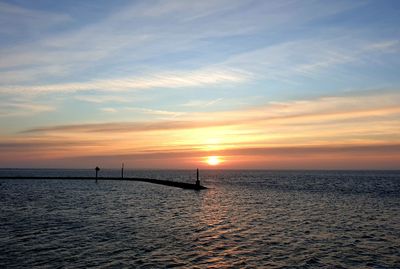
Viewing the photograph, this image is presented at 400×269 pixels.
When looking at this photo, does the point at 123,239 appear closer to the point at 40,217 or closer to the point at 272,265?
the point at 272,265

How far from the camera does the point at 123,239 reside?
25891 millimetres

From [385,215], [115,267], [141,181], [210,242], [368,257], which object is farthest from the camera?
[141,181]

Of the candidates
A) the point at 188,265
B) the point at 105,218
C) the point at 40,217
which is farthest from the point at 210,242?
the point at 40,217

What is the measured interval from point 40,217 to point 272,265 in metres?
25.1

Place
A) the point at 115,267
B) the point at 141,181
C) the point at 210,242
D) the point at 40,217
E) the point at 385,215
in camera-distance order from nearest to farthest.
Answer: the point at 115,267 → the point at 210,242 → the point at 40,217 → the point at 385,215 → the point at 141,181

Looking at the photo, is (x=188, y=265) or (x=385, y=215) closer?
(x=188, y=265)

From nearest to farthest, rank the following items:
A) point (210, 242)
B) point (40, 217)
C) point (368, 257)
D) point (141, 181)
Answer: point (368, 257)
point (210, 242)
point (40, 217)
point (141, 181)

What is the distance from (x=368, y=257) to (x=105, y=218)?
77.9 feet

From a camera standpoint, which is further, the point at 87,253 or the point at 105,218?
the point at 105,218

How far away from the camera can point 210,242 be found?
25391 mm

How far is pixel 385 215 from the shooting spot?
40438 mm

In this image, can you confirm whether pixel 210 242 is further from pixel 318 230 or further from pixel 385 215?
pixel 385 215

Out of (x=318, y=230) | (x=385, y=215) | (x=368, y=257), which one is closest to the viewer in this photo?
(x=368, y=257)

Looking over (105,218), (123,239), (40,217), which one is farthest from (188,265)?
(40,217)
